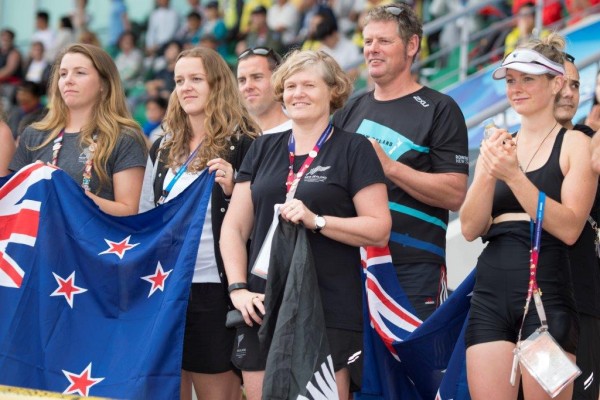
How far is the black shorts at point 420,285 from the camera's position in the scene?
5.23m

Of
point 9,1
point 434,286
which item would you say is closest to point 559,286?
point 434,286

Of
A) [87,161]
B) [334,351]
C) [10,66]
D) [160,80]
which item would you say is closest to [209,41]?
[160,80]

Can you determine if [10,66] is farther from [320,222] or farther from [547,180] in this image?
[547,180]

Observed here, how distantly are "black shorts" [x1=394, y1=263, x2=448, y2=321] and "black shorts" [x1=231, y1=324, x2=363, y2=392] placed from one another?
68cm

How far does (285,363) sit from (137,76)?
41.2 feet

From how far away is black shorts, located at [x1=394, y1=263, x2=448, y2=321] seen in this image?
206 inches

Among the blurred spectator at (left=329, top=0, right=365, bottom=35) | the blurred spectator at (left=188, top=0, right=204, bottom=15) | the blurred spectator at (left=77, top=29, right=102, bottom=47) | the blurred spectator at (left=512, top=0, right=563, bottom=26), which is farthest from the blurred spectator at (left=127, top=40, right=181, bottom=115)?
the blurred spectator at (left=512, top=0, right=563, bottom=26)

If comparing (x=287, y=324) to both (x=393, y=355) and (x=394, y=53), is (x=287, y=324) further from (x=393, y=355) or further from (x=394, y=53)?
(x=394, y=53)

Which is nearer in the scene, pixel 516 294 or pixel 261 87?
pixel 516 294

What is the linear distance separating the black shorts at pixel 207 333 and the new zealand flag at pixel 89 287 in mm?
140

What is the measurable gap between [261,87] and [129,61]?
11320mm

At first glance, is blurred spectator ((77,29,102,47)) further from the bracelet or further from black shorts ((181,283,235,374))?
the bracelet

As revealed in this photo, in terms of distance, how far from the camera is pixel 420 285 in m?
5.25

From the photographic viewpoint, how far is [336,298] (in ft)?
15.0
